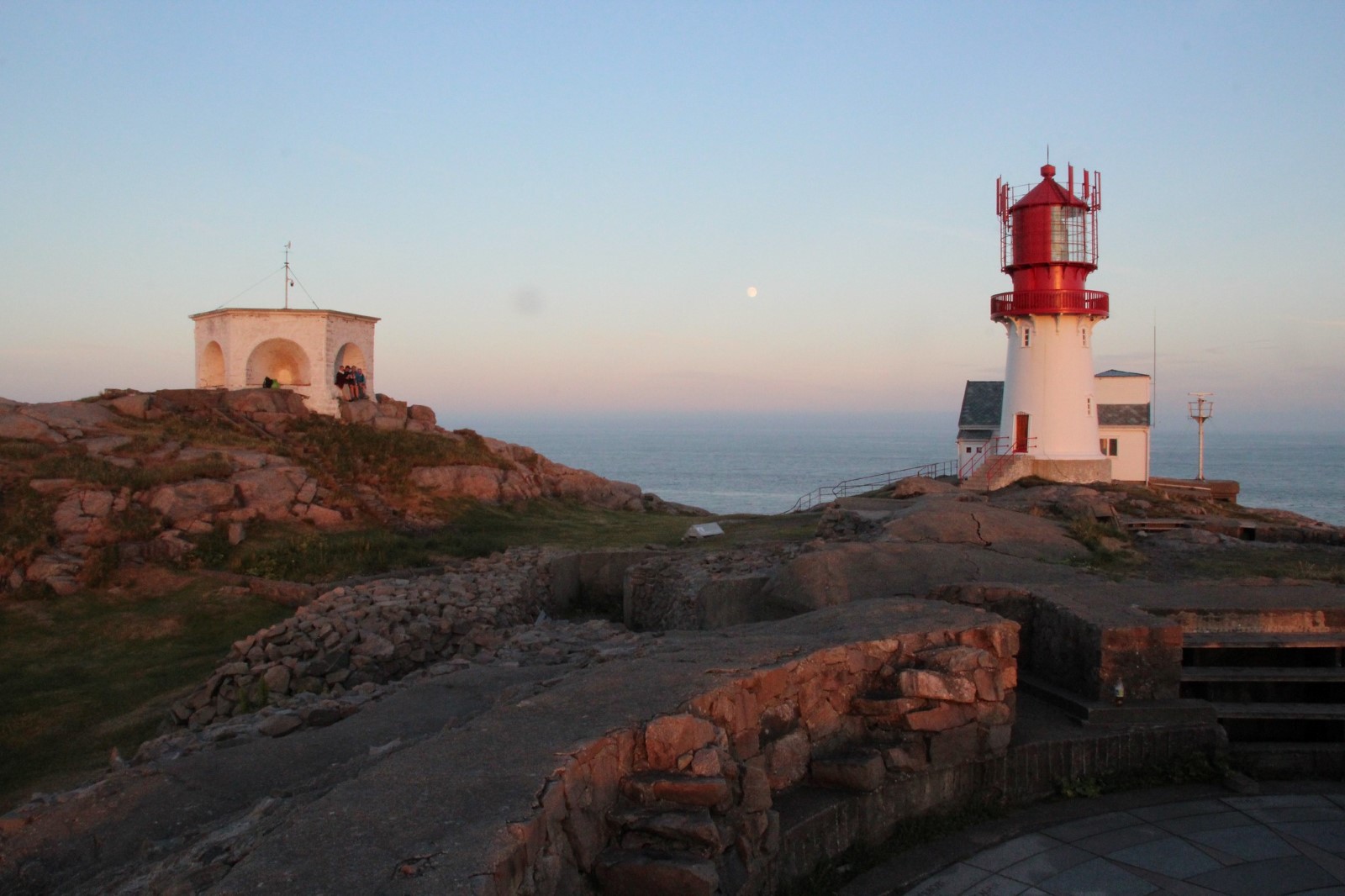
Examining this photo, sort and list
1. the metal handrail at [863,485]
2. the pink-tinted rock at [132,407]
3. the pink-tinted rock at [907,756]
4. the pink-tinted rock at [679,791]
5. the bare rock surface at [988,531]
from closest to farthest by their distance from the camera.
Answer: the pink-tinted rock at [679,791]
the pink-tinted rock at [907,756]
the bare rock surface at [988,531]
the pink-tinted rock at [132,407]
the metal handrail at [863,485]

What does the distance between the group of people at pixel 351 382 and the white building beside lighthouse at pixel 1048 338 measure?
1915 cm

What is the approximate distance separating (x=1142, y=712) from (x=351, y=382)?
87.2ft

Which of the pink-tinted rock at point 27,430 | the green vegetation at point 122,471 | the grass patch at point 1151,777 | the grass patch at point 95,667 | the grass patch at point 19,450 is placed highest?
the pink-tinted rock at point 27,430

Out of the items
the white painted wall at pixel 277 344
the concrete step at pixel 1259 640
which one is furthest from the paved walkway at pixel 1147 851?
the white painted wall at pixel 277 344

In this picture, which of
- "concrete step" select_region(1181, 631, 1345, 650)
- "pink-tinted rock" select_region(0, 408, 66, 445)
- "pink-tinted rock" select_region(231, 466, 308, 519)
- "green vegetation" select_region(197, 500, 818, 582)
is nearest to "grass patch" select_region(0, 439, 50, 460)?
"pink-tinted rock" select_region(0, 408, 66, 445)

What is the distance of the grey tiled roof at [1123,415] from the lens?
34.2m

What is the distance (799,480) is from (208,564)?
74.8m

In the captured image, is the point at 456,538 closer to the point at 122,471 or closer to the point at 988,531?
the point at 122,471

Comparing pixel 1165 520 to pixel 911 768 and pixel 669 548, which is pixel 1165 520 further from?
pixel 911 768

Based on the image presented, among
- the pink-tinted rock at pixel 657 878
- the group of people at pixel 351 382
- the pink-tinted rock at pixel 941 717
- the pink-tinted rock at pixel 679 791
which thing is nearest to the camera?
the pink-tinted rock at pixel 657 878

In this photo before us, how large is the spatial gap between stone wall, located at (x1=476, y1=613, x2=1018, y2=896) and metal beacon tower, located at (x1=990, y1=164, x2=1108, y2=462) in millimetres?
22686

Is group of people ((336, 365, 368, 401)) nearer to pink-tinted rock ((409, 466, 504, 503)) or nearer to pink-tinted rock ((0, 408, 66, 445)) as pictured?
pink-tinted rock ((409, 466, 504, 503))

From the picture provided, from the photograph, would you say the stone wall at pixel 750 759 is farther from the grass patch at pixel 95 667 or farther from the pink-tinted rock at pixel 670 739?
the grass patch at pixel 95 667

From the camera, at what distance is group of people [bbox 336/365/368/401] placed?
29.8 meters
